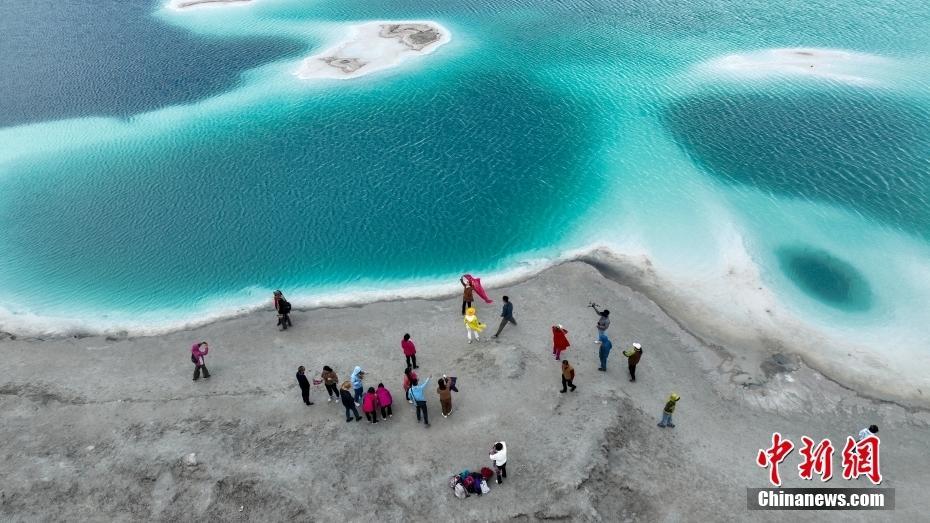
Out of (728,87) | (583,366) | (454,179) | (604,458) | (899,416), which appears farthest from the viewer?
(728,87)

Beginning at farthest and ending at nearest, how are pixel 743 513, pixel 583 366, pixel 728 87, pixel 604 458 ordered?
pixel 728 87 → pixel 583 366 → pixel 604 458 → pixel 743 513

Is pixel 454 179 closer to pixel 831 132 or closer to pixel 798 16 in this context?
pixel 831 132

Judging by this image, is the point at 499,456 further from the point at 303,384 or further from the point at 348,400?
the point at 303,384

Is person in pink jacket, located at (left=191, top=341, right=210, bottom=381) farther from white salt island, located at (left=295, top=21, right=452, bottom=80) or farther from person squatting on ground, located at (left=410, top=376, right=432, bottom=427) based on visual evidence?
white salt island, located at (left=295, top=21, right=452, bottom=80)

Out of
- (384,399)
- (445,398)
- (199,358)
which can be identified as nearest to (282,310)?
(199,358)

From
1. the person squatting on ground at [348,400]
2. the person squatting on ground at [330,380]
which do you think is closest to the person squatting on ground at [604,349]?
the person squatting on ground at [348,400]

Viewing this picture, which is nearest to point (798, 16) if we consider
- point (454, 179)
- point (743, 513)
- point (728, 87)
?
point (728, 87)

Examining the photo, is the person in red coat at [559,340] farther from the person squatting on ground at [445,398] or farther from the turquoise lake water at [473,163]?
the turquoise lake water at [473,163]

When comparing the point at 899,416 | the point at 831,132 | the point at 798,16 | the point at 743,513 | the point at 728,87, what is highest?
the point at 798,16
